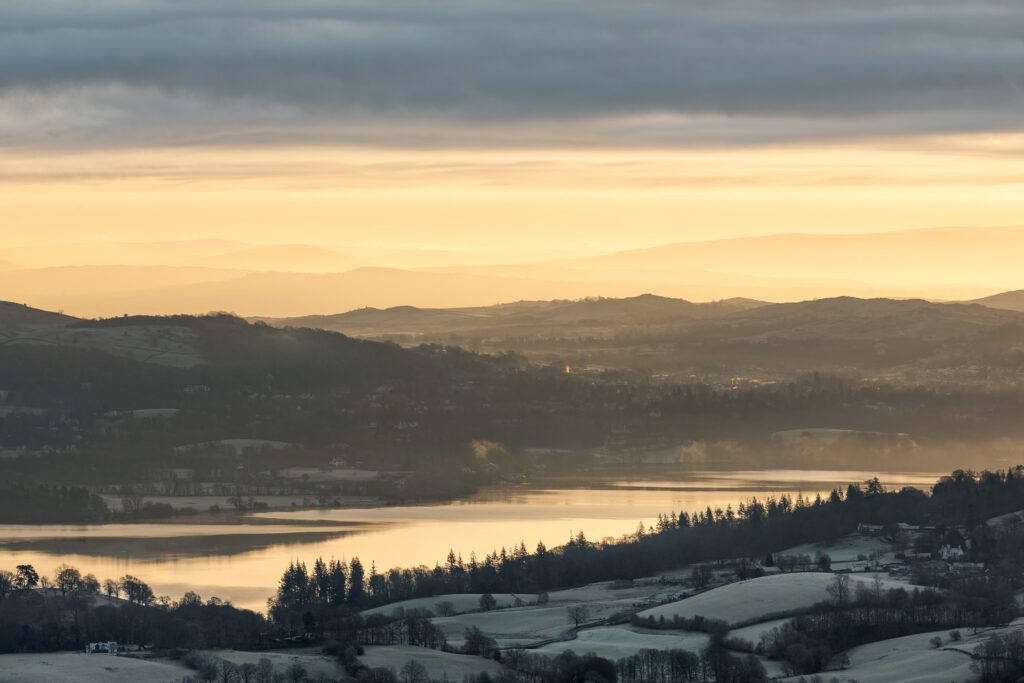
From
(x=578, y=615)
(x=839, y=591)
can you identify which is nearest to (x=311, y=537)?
(x=578, y=615)

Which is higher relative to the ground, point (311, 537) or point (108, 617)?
point (311, 537)

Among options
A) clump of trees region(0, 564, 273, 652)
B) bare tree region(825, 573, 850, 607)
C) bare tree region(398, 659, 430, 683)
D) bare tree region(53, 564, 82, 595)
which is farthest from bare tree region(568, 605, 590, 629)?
bare tree region(53, 564, 82, 595)

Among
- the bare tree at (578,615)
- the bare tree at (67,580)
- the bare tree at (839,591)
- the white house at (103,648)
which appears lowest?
the white house at (103,648)

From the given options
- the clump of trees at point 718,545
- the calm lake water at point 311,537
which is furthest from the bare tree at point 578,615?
the calm lake water at point 311,537

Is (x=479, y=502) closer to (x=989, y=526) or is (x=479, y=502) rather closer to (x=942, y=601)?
(x=989, y=526)

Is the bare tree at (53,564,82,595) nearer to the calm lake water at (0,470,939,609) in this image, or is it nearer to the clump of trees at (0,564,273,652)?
the clump of trees at (0,564,273,652)

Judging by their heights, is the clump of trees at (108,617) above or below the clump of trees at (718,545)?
below

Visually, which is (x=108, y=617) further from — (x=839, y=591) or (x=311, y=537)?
(x=311, y=537)

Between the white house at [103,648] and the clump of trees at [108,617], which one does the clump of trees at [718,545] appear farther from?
the white house at [103,648]
